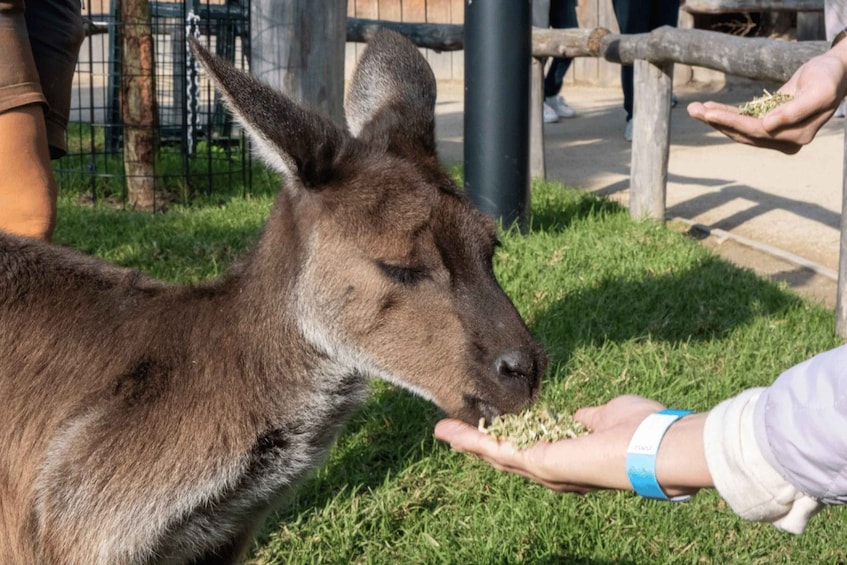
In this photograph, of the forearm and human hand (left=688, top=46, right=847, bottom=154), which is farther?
human hand (left=688, top=46, right=847, bottom=154)

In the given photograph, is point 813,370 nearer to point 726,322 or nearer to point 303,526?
point 303,526

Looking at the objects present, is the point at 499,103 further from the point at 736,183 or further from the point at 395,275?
the point at 395,275

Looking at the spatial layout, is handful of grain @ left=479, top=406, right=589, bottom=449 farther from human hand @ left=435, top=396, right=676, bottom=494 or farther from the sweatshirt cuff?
the sweatshirt cuff

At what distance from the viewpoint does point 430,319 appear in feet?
10.3

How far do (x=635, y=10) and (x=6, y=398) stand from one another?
8.69m

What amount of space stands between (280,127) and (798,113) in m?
1.49

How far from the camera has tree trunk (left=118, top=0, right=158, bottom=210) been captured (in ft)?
26.7

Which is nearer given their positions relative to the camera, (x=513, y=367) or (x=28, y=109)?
(x=513, y=367)

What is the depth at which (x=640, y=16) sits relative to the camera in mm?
10758

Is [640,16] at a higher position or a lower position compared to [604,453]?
higher

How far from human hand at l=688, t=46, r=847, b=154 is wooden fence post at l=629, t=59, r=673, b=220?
14.9 ft

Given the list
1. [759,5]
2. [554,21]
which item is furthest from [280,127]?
[759,5]

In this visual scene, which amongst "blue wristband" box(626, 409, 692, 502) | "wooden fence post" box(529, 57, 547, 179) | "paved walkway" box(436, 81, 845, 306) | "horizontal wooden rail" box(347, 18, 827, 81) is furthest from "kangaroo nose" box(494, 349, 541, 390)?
"wooden fence post" box(529, 57, 547, 179)

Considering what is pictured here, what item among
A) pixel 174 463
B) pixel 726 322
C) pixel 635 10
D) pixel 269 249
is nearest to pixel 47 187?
pixel 269 249
